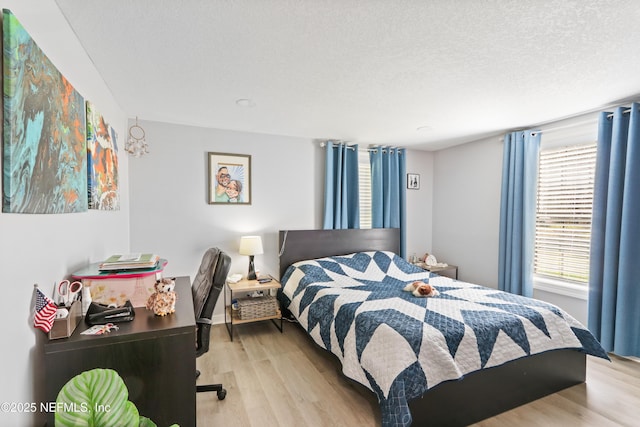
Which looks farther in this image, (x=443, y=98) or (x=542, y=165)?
(x=542, y=165)

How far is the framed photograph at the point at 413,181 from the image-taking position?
460cm

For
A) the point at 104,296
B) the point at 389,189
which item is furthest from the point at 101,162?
the point at 389,189

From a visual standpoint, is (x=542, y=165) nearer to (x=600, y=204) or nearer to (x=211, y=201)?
(x=600, y=204)

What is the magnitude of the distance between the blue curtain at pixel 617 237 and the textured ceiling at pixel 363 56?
336 mm

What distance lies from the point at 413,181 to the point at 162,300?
13.1 feet

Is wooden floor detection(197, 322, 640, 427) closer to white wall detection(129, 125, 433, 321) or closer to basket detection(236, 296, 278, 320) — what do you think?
basket detection(236, 296, 278, 320)

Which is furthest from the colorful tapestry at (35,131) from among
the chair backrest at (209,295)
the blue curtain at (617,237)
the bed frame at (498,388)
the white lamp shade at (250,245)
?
the blue curtain at (617,237)

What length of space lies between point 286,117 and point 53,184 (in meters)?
2.14

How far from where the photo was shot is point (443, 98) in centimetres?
251

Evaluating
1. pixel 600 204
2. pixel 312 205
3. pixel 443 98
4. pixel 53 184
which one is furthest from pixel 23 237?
pixel 600 204

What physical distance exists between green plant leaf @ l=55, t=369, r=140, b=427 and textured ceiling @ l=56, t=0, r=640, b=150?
1.53 metres

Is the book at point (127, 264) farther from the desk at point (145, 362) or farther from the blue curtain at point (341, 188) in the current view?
the blue curtain at point (341, 188)

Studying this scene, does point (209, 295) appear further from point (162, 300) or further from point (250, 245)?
point (250, 245)

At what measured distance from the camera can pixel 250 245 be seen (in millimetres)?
3279
